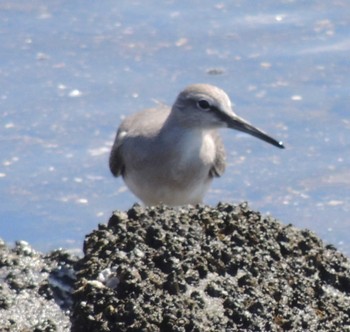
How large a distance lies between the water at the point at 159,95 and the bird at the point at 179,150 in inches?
22.0

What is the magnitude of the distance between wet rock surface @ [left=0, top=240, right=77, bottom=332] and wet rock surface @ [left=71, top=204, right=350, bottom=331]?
0.47m

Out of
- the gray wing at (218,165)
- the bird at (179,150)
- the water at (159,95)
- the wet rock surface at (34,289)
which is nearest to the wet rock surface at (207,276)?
the wet rock surface at (34,289)

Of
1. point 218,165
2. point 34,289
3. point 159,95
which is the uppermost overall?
point 34,289

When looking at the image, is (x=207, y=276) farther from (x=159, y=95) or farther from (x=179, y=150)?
(x=159, y=95)

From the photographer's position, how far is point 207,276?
4766 mm

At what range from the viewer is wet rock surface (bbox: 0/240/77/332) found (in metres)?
5.32

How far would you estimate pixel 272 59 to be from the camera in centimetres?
990

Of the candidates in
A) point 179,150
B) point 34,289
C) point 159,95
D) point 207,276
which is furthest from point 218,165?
point 207,276

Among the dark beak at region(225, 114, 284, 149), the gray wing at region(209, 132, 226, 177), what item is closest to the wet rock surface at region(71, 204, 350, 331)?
the dark beak at region(225, 114, 284, 149)

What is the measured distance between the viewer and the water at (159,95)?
8711 millimetres

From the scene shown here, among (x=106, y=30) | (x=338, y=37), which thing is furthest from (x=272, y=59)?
(x=106, y=30)

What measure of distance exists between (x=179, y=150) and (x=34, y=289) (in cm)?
281

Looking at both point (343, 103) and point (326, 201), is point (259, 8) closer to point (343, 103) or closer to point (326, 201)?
point (343, 103)

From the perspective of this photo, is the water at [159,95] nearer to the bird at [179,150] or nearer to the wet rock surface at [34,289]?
the bird at [179,150]
